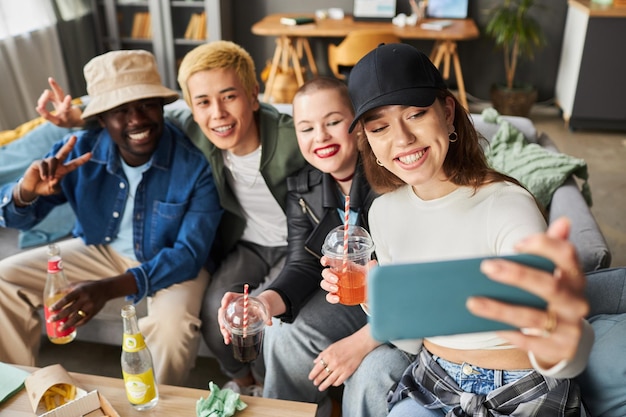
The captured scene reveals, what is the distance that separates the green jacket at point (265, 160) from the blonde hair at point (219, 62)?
0.15 meters

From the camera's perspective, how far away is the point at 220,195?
2043mm

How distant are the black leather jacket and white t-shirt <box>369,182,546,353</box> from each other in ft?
0.91

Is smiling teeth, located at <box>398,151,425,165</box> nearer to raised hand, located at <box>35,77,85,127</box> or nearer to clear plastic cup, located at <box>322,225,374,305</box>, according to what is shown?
clear plastic cup, located at <box>322,225,374,305</box>

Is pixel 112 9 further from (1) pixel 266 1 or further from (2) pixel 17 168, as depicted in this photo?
(2) pixel 17 168

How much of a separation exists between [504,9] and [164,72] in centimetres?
324

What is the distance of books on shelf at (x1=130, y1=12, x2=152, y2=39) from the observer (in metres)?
5.54

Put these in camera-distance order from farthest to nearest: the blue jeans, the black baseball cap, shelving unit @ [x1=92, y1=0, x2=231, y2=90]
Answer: shelving unit @ [x1=92, y1=0, x2=231, y2=90] → the blue jeans → the black baseball cap

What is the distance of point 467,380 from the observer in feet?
4.34

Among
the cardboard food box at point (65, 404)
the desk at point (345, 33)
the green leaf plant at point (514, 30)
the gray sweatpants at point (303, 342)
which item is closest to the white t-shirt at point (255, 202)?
the gray sweatpants at point (303, 342)

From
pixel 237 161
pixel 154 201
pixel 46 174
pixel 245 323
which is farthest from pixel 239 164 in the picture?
pixel 245 323

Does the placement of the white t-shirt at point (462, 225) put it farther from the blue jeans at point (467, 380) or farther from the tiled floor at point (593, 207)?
the tiled floor at point (593, 207)

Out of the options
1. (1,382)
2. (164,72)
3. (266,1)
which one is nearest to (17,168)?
(1,382)

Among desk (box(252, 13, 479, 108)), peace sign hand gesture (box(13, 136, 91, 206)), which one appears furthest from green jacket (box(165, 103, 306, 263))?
desk (box(252, 13, 479, 108))

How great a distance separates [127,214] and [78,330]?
19.2 inches
